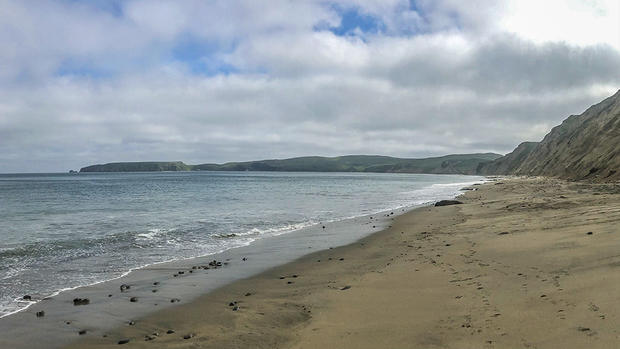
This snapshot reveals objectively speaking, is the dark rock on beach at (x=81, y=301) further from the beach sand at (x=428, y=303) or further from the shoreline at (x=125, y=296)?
the beach sand at (x=428, y=303)

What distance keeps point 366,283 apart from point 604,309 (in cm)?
552

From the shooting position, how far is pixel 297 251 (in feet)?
56.9

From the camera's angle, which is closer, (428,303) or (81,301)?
(428,303)

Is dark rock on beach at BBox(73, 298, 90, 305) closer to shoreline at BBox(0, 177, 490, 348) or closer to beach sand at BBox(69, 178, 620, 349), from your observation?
shoreline at BBox(0, 177, 490, 348)

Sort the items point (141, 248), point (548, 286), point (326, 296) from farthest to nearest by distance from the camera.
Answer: point (141, 248)
point (326, 296)
point (548, 286)

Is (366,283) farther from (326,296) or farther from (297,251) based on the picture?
(297,251)

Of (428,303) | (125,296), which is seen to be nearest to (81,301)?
(125,296)

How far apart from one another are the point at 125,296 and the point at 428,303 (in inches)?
297

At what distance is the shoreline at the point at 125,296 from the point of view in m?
8.23

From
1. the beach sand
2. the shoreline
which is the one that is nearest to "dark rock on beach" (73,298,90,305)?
the shoreline

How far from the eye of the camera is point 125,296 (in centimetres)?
1072

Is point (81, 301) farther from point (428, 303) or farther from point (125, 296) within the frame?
point (428, 303)

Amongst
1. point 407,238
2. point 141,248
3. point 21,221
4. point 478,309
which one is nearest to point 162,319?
point 478,309

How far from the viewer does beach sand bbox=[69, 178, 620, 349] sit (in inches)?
257
